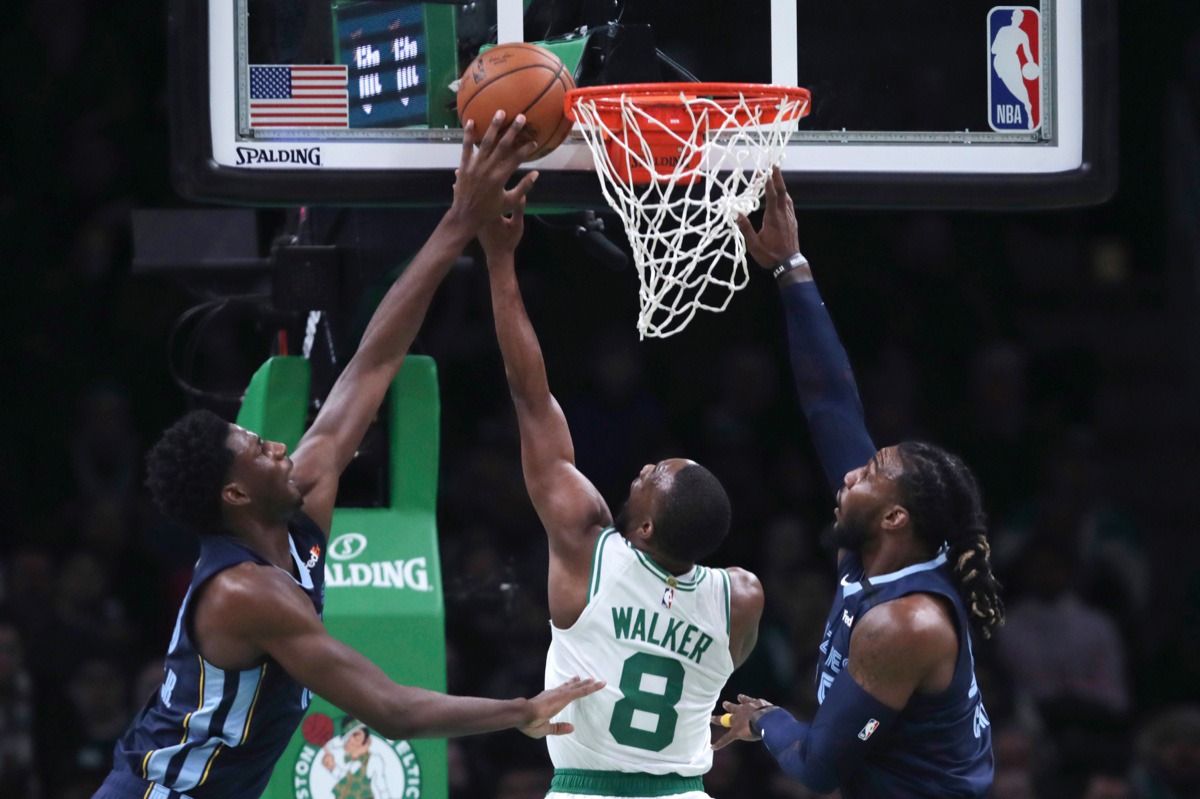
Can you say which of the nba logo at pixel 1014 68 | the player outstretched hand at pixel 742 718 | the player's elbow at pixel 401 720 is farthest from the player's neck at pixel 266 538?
the nba logo at pixel 1014 68

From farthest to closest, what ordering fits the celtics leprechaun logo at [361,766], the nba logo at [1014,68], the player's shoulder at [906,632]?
the celtics leprechaun logo at [361,766] < the nba logo at [1014,68] < the player's shoulder at [906,632]

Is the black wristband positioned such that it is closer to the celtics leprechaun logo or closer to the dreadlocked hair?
the dreadlocked hair

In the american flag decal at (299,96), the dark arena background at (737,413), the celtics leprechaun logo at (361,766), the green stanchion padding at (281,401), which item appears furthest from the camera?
the dark arena background at (737,413)

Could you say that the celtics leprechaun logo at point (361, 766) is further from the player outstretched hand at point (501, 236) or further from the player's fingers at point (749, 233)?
the player's fingers at point (749, 233)

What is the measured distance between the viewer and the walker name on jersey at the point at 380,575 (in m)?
4.74

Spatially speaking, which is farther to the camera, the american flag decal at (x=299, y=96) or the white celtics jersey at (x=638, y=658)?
the white celtics jersey at (x=638, y=658)

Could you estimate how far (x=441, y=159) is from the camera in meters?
4.17

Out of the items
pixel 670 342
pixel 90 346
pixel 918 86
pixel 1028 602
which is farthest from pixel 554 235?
pixel 918 86

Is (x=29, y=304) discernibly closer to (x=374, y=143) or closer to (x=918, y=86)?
(x=374, y=143)

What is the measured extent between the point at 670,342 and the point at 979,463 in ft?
5.76

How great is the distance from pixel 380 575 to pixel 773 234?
4.89ft

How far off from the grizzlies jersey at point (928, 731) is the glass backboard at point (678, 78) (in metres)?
1.10

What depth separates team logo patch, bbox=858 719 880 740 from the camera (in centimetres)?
362

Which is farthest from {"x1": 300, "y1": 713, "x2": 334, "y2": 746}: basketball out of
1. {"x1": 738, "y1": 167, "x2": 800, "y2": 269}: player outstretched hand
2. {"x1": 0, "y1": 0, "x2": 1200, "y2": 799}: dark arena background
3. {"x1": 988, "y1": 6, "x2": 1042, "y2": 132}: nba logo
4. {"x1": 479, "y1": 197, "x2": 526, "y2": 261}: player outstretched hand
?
{"x1": 988, "y1": 6, "x2": 1042, "y2": 132}: nba logo
